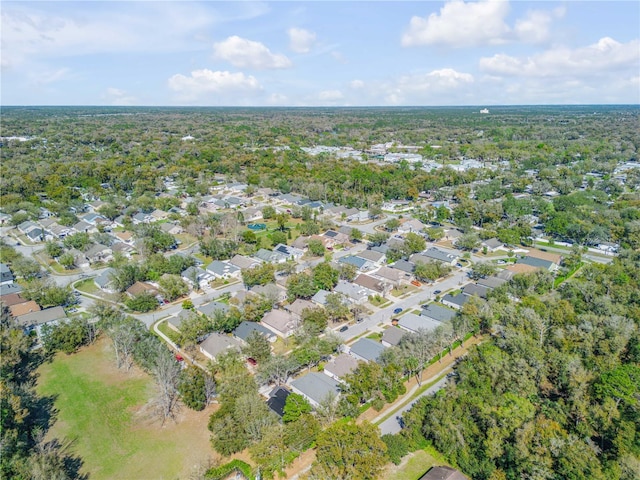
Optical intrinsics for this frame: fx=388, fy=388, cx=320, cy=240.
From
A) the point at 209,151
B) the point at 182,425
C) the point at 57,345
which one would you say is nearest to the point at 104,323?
the point at 57,345

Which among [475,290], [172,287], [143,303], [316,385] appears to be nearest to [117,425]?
[316,385]

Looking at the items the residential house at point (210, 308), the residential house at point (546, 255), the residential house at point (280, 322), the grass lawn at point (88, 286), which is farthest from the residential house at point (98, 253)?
the residential house at point (546, 255)

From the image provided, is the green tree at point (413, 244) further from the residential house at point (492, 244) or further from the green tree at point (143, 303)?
the green tree at point (143, 303)

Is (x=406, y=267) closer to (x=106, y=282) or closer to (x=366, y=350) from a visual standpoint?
(x=366, y=350)

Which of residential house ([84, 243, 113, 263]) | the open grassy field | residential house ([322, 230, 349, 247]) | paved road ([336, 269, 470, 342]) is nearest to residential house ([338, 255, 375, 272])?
residential house ([322, 230, 349, 247])

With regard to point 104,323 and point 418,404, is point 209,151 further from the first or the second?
point 418,404
